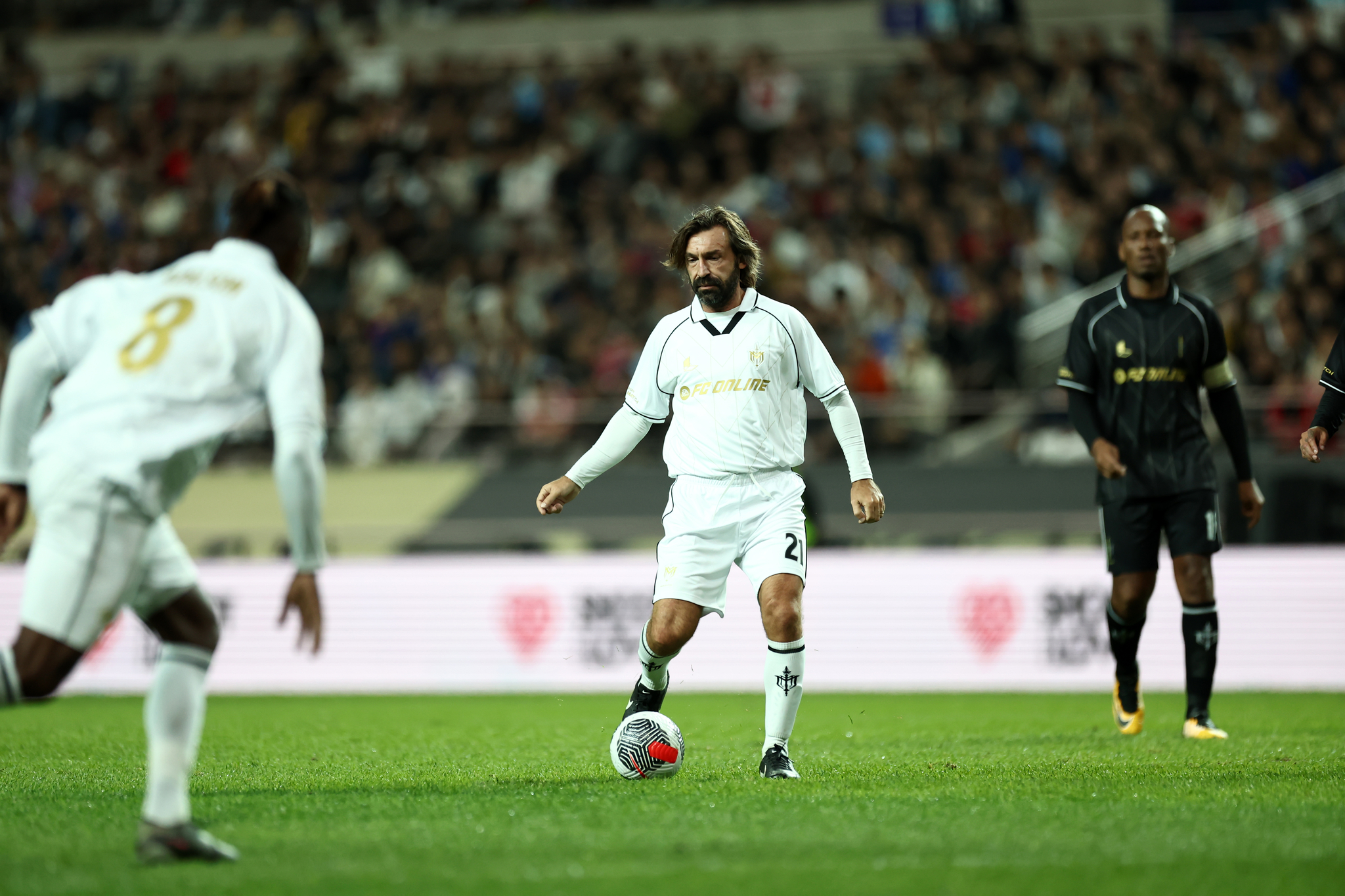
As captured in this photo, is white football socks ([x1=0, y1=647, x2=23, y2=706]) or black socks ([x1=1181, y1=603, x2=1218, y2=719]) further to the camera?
black socks ([x1=1181, y1=603, x2=1218, y2=719])

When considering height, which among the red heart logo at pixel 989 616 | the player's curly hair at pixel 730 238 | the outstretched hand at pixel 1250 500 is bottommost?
the red heart logo at pixel 989 616

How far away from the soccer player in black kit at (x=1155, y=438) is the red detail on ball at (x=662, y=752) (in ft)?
9.95

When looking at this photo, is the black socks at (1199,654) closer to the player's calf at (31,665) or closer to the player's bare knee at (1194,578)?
the player's bare knee at (1194,578)

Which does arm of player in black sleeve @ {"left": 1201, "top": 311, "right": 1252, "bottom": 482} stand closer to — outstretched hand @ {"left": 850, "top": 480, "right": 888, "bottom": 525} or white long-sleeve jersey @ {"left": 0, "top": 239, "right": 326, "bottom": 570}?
outstretched hand @ {"left": 850, "top": 480, "right": 888, "bottom": 525}

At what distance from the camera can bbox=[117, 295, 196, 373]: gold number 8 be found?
14.5 ft

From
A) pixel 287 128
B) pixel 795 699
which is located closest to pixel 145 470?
pixel 795 699

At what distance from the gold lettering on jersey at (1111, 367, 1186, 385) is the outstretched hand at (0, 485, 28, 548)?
5891mm

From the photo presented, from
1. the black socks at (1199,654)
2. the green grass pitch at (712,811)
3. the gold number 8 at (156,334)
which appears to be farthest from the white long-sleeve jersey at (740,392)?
the black socks at (1199,654)

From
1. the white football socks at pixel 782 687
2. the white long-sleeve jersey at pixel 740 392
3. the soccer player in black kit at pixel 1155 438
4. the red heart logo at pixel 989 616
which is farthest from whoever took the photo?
the red heart logo at pixel 989 616

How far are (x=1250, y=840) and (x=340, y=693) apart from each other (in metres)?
9.69

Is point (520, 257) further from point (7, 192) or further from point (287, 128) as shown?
point (7, 192)

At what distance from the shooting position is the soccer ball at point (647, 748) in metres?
6.48

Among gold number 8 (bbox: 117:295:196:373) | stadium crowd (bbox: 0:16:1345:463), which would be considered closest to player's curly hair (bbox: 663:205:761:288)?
gold number 8 (bbox: 117:295:196:373)

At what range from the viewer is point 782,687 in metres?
6.42
